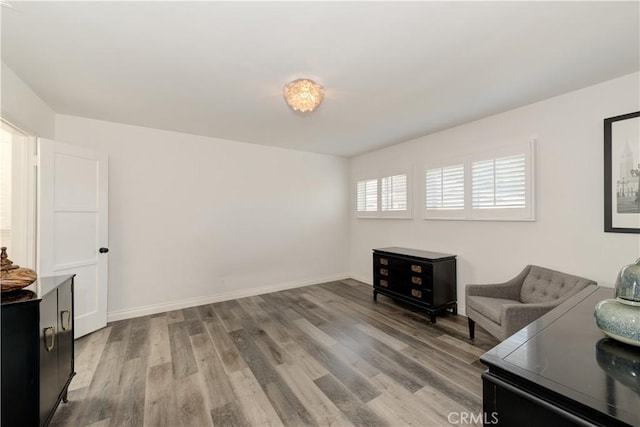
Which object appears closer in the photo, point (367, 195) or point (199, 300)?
point (199, 300)

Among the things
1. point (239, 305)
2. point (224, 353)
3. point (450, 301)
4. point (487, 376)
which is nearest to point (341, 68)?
point (487, 376)

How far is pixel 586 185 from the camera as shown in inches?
95.0

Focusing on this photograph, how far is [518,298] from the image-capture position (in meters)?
2.72

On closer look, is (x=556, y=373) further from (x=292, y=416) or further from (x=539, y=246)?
(x=539, y=246)

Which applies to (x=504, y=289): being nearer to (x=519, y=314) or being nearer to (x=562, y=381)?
(x=519, y=314)

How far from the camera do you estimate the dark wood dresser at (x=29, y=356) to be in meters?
1.26

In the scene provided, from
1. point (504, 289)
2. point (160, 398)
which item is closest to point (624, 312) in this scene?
point (504, 289)

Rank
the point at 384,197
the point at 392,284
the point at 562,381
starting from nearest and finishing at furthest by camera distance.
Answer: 1. the point at 562,381
2. the point at 392,284
3. the point at 384,197

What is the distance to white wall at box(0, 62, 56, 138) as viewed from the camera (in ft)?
6.62

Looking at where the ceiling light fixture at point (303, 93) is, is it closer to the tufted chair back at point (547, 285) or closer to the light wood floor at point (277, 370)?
the light wood floor at point (277, 370)

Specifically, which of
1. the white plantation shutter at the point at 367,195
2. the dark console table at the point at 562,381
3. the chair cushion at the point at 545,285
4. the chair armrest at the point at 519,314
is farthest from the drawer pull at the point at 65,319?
the white plantation shutter at the point at 367,195

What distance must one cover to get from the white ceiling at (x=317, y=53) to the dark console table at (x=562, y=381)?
176cm

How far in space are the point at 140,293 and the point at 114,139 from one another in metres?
2.05

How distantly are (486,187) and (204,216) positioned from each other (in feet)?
12.7
